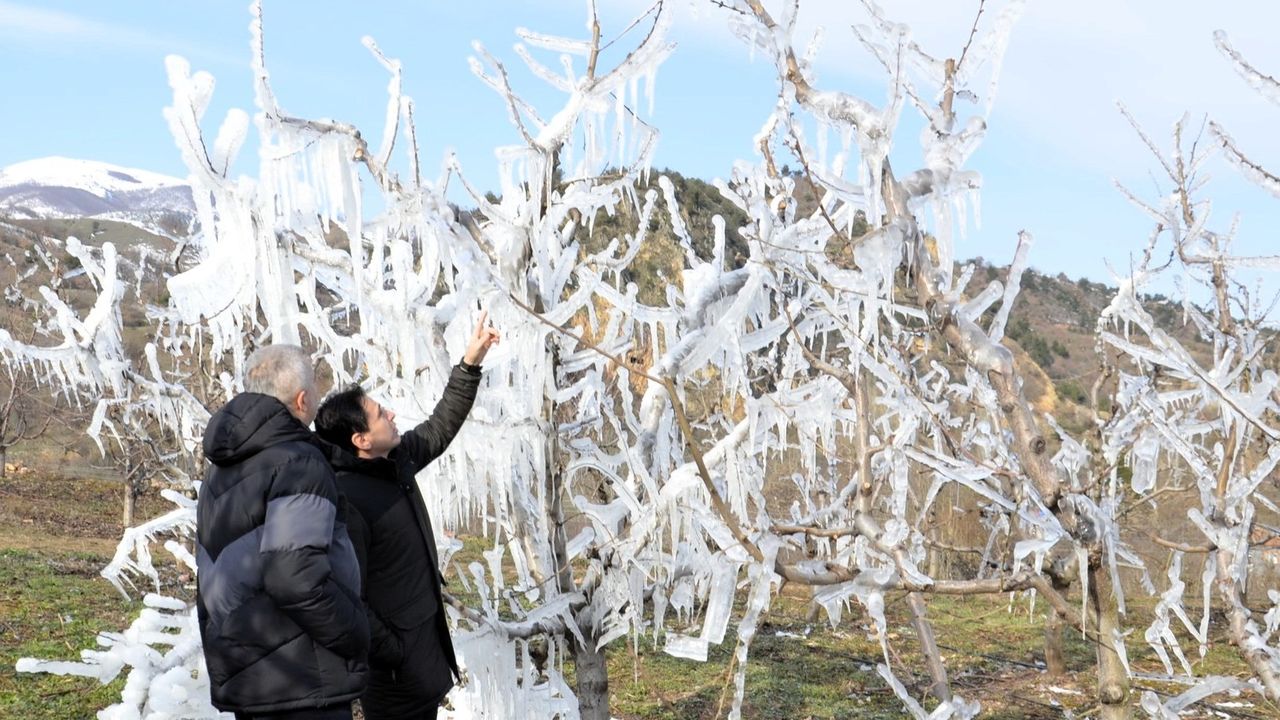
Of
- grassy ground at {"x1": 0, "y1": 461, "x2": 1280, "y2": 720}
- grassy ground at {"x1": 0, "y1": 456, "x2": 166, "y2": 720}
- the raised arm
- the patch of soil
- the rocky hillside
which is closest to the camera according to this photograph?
the raised arm

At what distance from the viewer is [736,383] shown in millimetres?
3365

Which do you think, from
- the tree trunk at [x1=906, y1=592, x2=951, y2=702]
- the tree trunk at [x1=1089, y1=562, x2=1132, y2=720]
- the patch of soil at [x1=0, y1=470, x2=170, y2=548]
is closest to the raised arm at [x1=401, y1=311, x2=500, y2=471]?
the tree trunk at [x1=906, y1=592, x2=951, y2=702]

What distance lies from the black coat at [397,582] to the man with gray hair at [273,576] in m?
0.35

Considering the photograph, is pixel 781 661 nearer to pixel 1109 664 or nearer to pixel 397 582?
pixel 397 582

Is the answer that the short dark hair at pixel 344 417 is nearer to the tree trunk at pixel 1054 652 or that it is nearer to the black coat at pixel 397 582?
the black coat at pixel 397 582

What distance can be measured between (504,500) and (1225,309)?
7.92 ft

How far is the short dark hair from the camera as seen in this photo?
287 cm

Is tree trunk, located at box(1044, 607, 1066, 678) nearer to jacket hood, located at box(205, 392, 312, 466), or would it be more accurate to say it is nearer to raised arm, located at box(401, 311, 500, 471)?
raised arm, located at box(401, 311, 500, 471)

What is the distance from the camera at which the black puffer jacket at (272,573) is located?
241cm

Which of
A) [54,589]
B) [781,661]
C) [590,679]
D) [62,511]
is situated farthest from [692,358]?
[62,511]

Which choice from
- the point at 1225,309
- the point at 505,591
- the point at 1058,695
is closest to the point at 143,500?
the point at 1058,695

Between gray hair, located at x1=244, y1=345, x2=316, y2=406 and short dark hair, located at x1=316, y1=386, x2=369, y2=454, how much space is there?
0.26 metres

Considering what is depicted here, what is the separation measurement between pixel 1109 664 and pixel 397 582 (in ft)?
6.10

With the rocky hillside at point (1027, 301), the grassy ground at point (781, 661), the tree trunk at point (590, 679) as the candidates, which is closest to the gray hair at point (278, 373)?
the tree trunk at point (590, 679)
